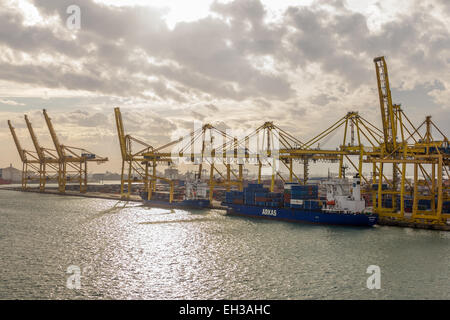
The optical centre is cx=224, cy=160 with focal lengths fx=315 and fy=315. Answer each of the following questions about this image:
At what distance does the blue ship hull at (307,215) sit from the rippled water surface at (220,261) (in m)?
1.61

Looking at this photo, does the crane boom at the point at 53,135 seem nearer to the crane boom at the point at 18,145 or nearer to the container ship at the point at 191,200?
the crane boom at the point at 18,145

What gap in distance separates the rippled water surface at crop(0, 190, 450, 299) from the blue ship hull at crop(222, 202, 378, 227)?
1.61 m

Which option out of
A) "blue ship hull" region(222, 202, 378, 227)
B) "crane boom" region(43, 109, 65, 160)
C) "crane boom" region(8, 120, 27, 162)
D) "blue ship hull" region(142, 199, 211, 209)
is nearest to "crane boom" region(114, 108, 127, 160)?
"blue ship hull" region(142, 199, 211, 209)

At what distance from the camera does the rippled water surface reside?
17.5m

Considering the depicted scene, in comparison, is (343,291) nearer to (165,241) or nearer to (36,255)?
(165,241)

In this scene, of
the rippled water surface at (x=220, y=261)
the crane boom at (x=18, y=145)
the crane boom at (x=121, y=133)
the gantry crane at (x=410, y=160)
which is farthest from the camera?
the crane boom at (x=18, y=145)

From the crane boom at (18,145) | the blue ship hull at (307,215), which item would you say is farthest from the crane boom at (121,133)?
the crane boom at (18,145)

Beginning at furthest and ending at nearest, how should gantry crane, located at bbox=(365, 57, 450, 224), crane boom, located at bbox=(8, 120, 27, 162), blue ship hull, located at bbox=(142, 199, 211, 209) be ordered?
crane boom, located at bbox=(8, 120, 27, 162)
blue ship hull, located at bbox=(142, 199, 211, 209)
gantry crane, located at bbox=(365, 57, 450, 224)

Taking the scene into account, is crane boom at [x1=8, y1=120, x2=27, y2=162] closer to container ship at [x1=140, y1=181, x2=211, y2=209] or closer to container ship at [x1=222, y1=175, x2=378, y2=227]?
container ship at [x1=140, y1=181, x2=211, y2=209]

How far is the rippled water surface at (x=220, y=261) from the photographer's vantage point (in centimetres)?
1752

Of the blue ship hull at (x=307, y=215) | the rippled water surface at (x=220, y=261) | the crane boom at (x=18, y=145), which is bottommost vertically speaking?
the rippled water surface at (x=220, y=261)

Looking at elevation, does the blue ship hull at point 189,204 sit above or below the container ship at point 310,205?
below

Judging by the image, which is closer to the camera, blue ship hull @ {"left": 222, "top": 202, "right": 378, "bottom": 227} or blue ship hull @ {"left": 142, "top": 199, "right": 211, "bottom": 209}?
blue ship hull @ {"left": 222, "top": 202, "right": 378, "bottom": 227}
